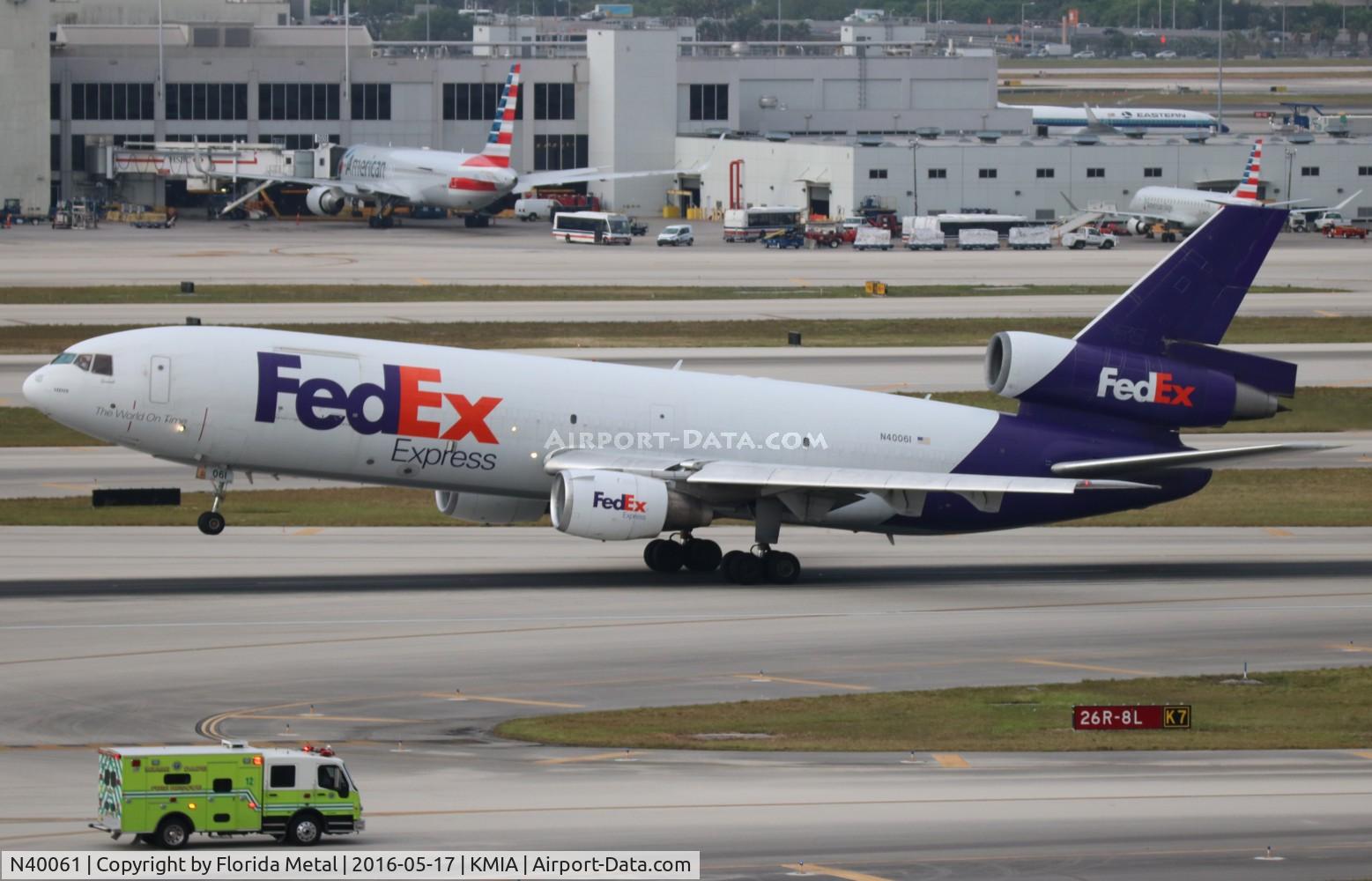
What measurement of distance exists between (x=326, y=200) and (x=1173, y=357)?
122m

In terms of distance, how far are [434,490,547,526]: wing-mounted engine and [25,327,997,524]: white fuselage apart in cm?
123

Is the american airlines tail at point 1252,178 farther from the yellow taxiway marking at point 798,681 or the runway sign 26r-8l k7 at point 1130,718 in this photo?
the runway sign 26r-8l k7 at point 1130,718

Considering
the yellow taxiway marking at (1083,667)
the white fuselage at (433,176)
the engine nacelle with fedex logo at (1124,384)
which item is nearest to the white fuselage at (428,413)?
the engine nacelle with fedex logo at (1124,384)

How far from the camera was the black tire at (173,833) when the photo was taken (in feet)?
82.2

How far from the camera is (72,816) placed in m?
26.7

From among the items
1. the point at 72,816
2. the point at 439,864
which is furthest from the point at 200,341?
the point at 439,864

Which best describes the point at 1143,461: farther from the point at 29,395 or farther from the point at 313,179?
the point at 313,179

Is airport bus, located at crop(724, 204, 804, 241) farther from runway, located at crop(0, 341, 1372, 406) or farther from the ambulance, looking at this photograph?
the ambulance

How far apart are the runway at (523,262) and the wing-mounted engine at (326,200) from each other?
20.7 ft

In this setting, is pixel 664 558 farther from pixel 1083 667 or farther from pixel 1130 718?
pixel 1130 718

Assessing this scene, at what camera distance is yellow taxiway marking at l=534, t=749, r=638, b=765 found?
102 ft

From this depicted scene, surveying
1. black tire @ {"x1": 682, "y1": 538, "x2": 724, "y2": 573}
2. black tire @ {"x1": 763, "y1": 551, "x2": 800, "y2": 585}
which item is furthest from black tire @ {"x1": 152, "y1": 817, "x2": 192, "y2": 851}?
black tire @ {"x1": 682, "y1": 538, "x2": 724, "y2": 573}

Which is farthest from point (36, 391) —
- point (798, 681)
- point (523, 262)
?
point (523, 262)

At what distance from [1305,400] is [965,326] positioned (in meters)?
22.9
